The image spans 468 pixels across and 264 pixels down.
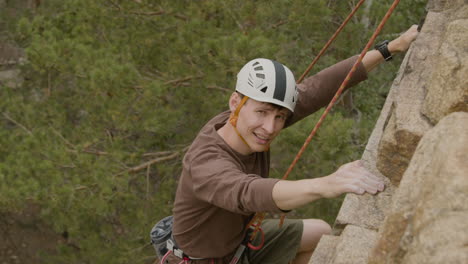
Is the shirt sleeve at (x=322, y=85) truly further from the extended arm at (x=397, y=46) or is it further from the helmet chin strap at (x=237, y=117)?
the helmet chin strap at (x=237, y=117)

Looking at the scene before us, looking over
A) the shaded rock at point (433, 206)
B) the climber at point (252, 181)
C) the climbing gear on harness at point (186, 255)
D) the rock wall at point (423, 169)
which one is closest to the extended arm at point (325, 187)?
the climber at point (252, 181)

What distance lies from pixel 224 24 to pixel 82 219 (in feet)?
9.24

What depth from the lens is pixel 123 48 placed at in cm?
611

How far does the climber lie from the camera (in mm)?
1826

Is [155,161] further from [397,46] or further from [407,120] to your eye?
[407,120]

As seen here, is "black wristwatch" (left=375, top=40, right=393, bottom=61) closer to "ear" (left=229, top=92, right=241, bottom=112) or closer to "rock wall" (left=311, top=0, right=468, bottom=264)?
"rock wall" (left=311, top=0, right=468, bottom=264)

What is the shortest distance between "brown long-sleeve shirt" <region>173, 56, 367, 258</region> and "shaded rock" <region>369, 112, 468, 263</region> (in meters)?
0.49

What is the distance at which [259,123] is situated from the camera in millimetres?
2400

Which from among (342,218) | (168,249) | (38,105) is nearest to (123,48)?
(38,105)

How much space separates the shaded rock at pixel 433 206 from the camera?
1.18 metres

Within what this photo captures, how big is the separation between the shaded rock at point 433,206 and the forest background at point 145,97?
10.5ft

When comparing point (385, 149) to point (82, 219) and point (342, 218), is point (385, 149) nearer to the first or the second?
point (342, 218)

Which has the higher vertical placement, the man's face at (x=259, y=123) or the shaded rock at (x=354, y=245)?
the man's face at (x=259, y=123)

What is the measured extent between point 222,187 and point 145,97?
3.71 m
